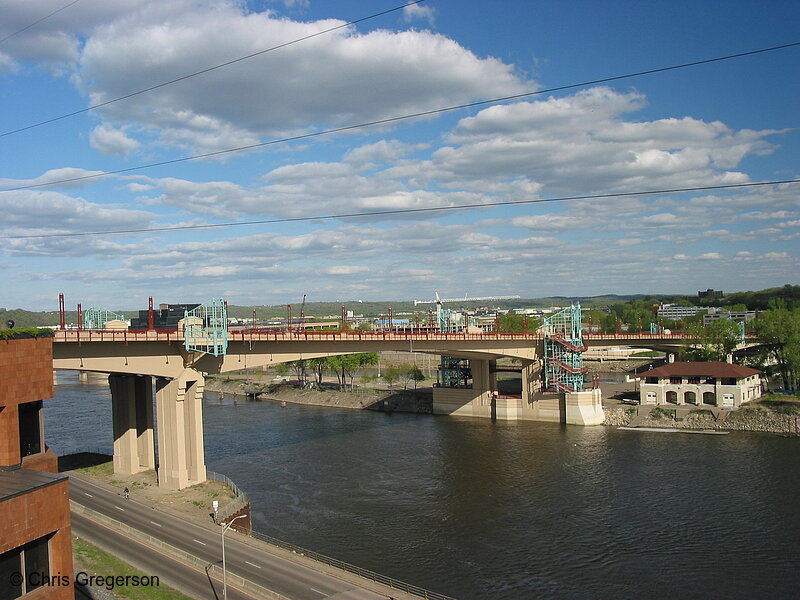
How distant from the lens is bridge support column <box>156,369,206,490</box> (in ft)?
134

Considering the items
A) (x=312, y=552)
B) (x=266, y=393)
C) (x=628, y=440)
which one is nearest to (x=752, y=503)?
(x=628, y=440)

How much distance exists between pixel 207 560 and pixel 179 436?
14.9m

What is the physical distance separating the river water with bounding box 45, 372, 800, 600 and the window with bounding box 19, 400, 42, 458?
15687 mm

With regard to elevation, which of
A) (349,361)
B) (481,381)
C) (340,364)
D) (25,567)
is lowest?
(481,381)

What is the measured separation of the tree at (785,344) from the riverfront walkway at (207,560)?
61984 millimetres

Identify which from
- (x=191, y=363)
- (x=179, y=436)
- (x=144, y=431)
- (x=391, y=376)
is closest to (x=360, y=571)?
(x=179, y=436)

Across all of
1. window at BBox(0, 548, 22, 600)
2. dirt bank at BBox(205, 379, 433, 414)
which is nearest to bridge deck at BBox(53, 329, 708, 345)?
dirt bank at BBox(205, 379, 433, 414)

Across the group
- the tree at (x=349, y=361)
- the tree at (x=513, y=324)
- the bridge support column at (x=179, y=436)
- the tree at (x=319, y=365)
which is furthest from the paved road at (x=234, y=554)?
the tree at (x=513, y=324)

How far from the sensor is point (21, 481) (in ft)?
58.1

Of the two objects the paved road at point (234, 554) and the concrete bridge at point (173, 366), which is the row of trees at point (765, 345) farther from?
the paved road at point (234, 554)

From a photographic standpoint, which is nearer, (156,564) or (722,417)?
(156,564)

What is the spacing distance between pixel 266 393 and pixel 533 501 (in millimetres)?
66030

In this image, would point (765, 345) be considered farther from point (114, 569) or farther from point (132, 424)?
point (114, 569)

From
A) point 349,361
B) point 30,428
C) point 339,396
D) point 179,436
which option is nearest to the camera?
point 30,428
